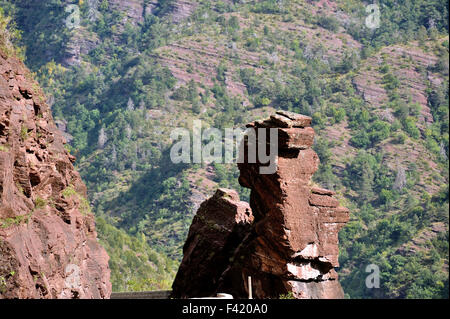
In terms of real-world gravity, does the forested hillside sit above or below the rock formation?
below

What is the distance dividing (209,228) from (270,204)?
25.4 feet

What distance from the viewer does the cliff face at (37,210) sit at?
25406 millimetres

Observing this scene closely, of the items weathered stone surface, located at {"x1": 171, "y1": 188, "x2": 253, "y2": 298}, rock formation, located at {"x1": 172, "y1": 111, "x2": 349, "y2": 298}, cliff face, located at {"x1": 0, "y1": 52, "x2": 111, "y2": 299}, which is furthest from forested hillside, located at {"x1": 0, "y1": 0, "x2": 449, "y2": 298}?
rock formation, located at {"x1": 172, "y1": 111, "x2": 349, "y2": 298}

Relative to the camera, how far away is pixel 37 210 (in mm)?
30531

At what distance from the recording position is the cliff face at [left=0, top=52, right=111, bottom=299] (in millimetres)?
25406

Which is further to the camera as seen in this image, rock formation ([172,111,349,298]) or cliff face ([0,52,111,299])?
rock formation ([172,111,349,298])

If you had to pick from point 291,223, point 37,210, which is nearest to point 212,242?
point 291,223

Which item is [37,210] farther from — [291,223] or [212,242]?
[212,242]

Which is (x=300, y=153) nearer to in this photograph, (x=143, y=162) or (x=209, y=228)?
(x=209, y=228)

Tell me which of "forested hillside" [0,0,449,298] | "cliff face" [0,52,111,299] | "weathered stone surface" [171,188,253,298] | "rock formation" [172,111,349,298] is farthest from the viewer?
"forested hillside" [0,0,449,298]

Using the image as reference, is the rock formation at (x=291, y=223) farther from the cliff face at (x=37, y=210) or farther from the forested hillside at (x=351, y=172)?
the forested hillside at (x=351, y=172)

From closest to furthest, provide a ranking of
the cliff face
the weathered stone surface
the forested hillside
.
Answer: the cliff face < the weathered stone surface < the forested hillside

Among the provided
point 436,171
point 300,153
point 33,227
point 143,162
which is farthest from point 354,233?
point 33,227

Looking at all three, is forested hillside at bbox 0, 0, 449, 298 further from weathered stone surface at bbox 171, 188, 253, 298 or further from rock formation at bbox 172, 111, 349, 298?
rock formation at bbox 172, 111, 349, 298
